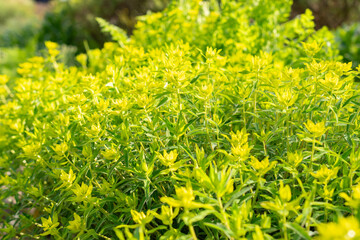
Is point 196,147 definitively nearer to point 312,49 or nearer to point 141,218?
point 141,218

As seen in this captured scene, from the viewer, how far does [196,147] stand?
1258 mm

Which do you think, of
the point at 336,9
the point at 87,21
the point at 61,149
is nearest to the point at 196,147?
the point at 61,149

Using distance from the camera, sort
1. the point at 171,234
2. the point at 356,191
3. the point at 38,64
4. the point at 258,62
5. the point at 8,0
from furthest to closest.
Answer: the point at 8,0 → the point at 38,64 → the point at 258,62 → the point at 171,234 → the point at 356,191

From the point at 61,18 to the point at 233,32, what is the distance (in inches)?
335

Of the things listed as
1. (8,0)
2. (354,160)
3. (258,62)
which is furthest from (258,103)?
(8,0)

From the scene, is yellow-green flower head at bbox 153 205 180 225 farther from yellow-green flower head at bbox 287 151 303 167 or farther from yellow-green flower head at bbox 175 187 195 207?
yellow-green flower head at bbox 287 151 303 167

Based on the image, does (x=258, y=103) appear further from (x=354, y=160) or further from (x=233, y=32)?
(x=233, y=32)

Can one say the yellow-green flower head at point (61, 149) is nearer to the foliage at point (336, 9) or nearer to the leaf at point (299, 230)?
the leaf at point (299, 230)

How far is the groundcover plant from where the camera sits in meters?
1.07

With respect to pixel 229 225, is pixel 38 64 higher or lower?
higher

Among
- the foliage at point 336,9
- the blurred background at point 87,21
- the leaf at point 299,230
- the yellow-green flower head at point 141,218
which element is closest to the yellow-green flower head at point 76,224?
the yellow-green flower head at point 141,218

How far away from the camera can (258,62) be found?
155 cm

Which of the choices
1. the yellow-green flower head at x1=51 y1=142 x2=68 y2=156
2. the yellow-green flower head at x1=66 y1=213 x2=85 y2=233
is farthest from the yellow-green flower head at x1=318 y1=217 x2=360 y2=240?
the yellow-green flower head at x1=51 y1=142 x2=68 y2=156

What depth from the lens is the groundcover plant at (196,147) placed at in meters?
1.07
